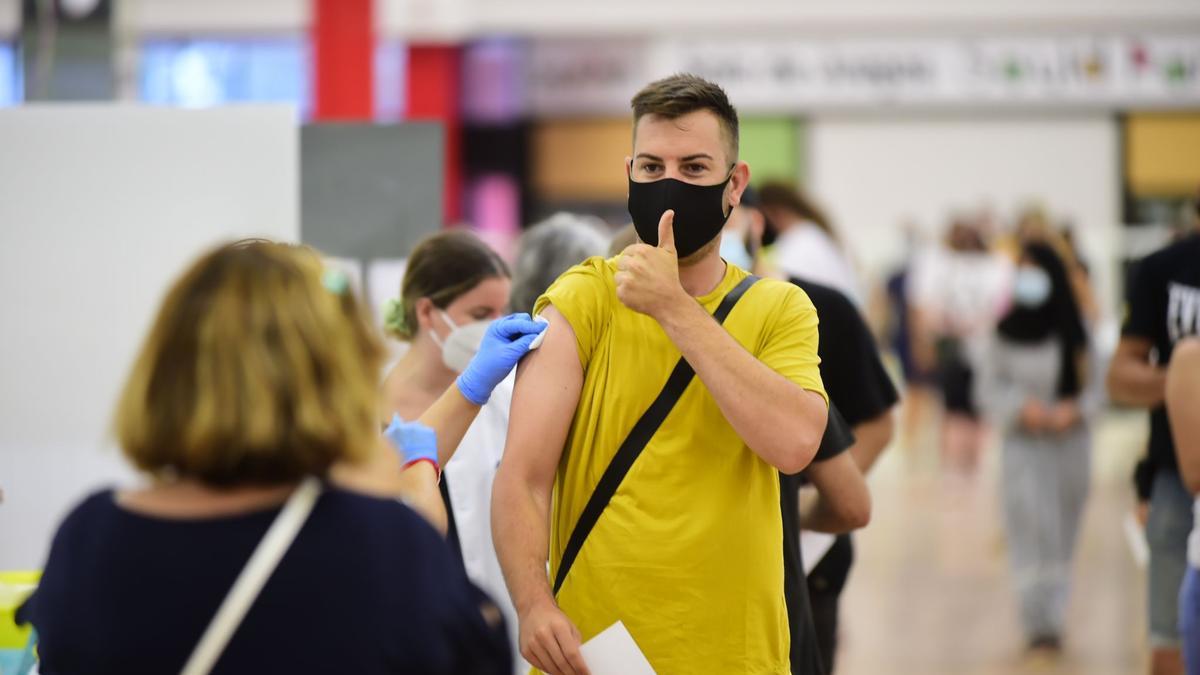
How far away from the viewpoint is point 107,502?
5.08ft

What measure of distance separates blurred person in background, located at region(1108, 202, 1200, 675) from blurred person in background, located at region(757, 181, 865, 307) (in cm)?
106

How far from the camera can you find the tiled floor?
542 centimetres

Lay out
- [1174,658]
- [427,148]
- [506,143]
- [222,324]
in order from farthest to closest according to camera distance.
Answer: [506,143], [427,148], [1174,658], [222,324]

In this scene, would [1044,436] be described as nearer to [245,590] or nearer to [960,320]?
[960,320]

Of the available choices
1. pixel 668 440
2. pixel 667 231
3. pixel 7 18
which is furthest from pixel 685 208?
pixel 7 18

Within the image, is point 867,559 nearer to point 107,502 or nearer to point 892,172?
point 107,502

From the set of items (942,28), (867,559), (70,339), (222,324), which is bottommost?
(867,559)

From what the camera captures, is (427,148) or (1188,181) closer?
(427,148)

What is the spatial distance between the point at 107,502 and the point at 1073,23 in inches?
594

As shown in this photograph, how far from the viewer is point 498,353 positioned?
2.14m

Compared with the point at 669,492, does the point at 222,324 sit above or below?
above

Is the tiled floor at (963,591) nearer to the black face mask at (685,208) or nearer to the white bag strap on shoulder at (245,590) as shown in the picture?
the black face mask at (685,208)

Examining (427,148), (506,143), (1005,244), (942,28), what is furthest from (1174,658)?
(506,143)

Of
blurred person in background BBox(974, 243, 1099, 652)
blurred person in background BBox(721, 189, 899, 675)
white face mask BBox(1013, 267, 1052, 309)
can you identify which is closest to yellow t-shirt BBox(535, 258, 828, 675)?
blurred person in background BBox(721, 189, 899, 675)
